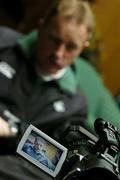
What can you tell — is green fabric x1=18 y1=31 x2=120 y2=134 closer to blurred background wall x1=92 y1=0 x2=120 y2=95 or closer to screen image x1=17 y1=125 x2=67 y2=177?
blurred background wall x1=92 y1=0 x2=120 y2=95

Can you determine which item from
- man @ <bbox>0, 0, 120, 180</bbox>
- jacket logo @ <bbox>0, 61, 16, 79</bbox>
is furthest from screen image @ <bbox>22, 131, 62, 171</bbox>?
jacket logo @ <bbox>0, 61, 16, 79</bbox>

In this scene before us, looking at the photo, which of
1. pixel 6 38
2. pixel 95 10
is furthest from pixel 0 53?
pixel 95 10

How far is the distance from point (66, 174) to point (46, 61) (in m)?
1.07

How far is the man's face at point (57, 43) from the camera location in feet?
5.38

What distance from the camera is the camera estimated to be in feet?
1.90

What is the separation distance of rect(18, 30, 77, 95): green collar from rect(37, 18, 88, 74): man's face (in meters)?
0.07

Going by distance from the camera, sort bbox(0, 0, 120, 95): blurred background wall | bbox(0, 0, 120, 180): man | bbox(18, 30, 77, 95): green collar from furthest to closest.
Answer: bbox(0, 0, 120, 95): blurred background wall, bbox(18, 30, 77, 95): green collar, bbox(0, 0, 120, 180): man

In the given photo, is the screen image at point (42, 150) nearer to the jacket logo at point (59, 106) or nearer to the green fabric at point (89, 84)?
the jacket logo at point (59, 106)

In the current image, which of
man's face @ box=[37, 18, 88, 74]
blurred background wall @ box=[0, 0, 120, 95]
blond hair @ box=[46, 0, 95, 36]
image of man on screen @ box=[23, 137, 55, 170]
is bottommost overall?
image of man on screen @ box=[23, 137, 55, 170]

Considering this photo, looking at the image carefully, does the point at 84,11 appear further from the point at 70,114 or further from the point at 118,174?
the point at 118,174

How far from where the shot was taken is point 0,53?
1722 millimetres

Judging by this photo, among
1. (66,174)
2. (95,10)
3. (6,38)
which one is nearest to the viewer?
(66,174)

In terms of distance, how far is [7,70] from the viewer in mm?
1670

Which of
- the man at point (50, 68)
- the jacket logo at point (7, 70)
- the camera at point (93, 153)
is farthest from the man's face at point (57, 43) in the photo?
the camera at point (93, 153)
